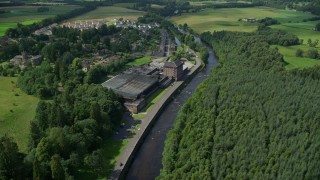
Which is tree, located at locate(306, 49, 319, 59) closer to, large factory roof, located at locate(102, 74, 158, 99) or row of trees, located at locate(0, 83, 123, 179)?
large factory roof, located at locate(102, 74, 158, 99)

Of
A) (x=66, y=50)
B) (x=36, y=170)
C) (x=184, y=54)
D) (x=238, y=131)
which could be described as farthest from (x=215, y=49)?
(x=36, y=170)

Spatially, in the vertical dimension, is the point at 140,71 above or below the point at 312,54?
below

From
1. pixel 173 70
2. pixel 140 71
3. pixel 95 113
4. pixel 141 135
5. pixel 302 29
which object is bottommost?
pixel 141 135

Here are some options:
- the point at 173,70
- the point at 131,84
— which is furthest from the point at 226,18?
the point at 131,84

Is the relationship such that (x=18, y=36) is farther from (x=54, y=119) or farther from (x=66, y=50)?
(x=54, y=119)

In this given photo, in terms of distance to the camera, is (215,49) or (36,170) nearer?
(36,170)

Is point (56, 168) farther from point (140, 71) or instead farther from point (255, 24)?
point (255, 24)

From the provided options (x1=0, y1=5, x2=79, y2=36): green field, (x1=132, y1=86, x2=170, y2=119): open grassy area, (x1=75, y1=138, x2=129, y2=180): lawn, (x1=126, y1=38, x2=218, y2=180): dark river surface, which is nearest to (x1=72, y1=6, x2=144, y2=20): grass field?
(x1=0, y1=5, x2=79, y2=36): green field
